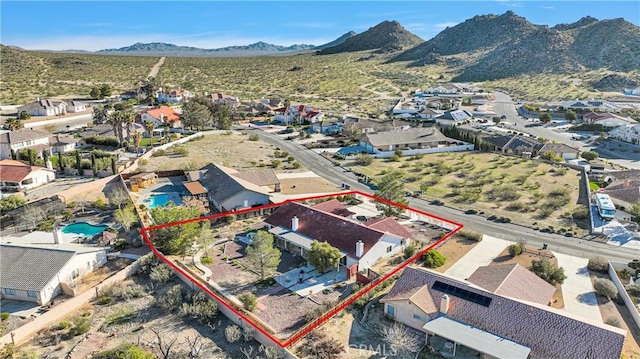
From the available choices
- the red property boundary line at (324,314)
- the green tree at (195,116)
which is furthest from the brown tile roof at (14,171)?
the green tree at (195,116)

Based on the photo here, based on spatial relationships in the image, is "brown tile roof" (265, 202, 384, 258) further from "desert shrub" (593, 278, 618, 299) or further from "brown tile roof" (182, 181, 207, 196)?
"desert shrub" (593, 278, 618, 299)

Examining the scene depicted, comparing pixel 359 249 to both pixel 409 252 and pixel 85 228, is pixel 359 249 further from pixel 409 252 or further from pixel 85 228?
pixel 85 228

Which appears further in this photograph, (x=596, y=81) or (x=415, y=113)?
(x=596, y=81)

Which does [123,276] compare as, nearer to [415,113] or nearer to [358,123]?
[358,123]

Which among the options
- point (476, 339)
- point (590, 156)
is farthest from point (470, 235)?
point (590, 156)

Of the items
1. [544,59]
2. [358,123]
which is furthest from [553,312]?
[544,59]

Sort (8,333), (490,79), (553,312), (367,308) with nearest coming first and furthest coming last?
(553,312) → (8,333) → (367,308) → (490,79)
